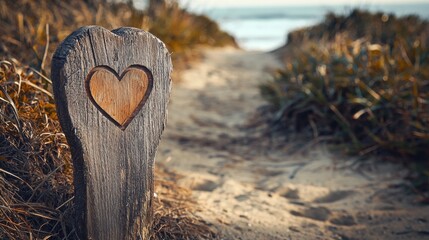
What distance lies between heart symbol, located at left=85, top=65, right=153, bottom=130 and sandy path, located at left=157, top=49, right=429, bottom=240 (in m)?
0.87

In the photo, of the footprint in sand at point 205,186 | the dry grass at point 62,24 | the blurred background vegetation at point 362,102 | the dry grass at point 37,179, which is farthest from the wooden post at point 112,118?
the blurred background vegetation at point 362,102

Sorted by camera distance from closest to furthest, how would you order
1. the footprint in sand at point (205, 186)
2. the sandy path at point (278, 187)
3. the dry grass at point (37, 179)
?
1. the dry grass at point (37, 179)
2. the sandy path at point (278, 187)
3. the footprint in sand at point (205, 186)

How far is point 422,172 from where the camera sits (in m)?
3.17

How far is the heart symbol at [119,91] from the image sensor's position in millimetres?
1647

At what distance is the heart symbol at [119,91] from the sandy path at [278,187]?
0.87m

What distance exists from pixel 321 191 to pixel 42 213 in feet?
6.10

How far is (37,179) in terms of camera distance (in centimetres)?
203

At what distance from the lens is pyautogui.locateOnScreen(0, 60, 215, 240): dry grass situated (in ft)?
6.23

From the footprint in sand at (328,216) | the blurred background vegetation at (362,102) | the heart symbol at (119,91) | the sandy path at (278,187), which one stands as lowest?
the footprint in sand at (328,216)

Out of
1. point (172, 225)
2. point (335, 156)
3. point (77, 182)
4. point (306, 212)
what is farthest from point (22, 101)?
point (335, 156)

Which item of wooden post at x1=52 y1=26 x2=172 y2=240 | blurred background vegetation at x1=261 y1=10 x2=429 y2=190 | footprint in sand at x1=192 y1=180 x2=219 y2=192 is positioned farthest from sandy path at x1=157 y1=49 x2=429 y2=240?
wooden post at x1=52 y1=26 x2=172 y2=240

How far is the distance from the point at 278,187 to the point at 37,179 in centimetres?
164

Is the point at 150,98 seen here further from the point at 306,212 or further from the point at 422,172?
the point at 422,172

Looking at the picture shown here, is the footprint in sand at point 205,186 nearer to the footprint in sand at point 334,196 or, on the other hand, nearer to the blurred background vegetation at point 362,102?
the footprint in sand at point 334,196
